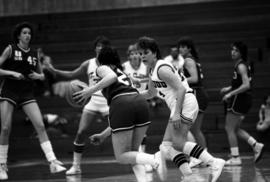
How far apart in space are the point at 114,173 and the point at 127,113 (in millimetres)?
2419

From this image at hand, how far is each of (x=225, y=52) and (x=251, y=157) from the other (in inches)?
172

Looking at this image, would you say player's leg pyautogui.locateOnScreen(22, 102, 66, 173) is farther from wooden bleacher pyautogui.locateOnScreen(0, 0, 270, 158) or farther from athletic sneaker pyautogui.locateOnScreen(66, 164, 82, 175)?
wooden bleacher pyautogui.locateOnScreen(0, 0, 270, 158)

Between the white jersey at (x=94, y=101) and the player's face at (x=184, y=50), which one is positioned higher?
the player's face at (x=184, y=50)

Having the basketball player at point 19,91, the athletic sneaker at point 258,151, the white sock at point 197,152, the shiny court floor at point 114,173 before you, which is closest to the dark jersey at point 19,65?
the basketball player at point 19,91

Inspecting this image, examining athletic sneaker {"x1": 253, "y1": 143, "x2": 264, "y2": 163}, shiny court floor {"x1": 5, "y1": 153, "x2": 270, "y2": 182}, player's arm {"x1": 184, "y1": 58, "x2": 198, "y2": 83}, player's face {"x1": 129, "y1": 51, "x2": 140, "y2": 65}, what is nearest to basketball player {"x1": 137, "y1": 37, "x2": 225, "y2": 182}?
shiny court floor {"x1": 5, "y1": 153, "x2": 270, "y2": 182}

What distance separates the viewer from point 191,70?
7.86 metres

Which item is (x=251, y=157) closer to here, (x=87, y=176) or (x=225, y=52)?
(x=87, y=176)

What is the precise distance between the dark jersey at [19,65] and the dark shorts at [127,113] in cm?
255

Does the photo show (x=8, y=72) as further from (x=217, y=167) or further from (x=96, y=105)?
(x=217, y=167)

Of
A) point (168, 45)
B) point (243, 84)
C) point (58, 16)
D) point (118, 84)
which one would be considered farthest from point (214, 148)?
point (58, 16)

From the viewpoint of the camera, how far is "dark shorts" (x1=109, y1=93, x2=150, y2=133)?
5.42 m

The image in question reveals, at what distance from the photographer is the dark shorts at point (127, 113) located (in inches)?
213

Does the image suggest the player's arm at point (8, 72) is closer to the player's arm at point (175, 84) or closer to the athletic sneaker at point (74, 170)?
the athletic sneaker at point (74, 170)

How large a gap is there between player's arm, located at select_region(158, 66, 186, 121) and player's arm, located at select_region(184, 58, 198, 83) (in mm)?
2053
